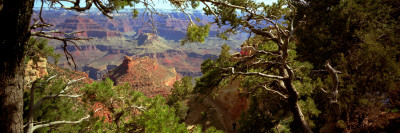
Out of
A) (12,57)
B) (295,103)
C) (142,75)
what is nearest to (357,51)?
(295,103)

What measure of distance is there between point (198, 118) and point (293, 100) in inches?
776

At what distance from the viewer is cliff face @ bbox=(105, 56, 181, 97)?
87537 millimetres

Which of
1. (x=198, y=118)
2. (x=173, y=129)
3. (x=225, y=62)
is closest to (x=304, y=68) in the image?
(x=225, y=62)

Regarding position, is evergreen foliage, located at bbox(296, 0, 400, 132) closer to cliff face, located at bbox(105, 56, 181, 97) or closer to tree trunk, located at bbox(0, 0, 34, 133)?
tree trunk, located at bbox(0, 0, 34, 133)

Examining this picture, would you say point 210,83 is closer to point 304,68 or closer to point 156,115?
point 156,115

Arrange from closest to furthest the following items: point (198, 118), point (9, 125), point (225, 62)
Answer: point (9, 125)
point (225, 62)
point (198, 118)

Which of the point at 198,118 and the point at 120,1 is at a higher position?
the point at 120,1

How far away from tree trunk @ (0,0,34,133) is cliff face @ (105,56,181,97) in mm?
80658

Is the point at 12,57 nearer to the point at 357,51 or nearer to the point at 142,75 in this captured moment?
the point at 357,51

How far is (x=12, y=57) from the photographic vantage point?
125 inches

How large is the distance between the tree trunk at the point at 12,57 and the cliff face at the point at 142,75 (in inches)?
3176

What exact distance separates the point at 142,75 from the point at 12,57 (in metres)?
99.2

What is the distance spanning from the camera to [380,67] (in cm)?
760

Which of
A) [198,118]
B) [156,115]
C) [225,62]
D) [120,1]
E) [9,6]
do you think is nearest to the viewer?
[9,6]
